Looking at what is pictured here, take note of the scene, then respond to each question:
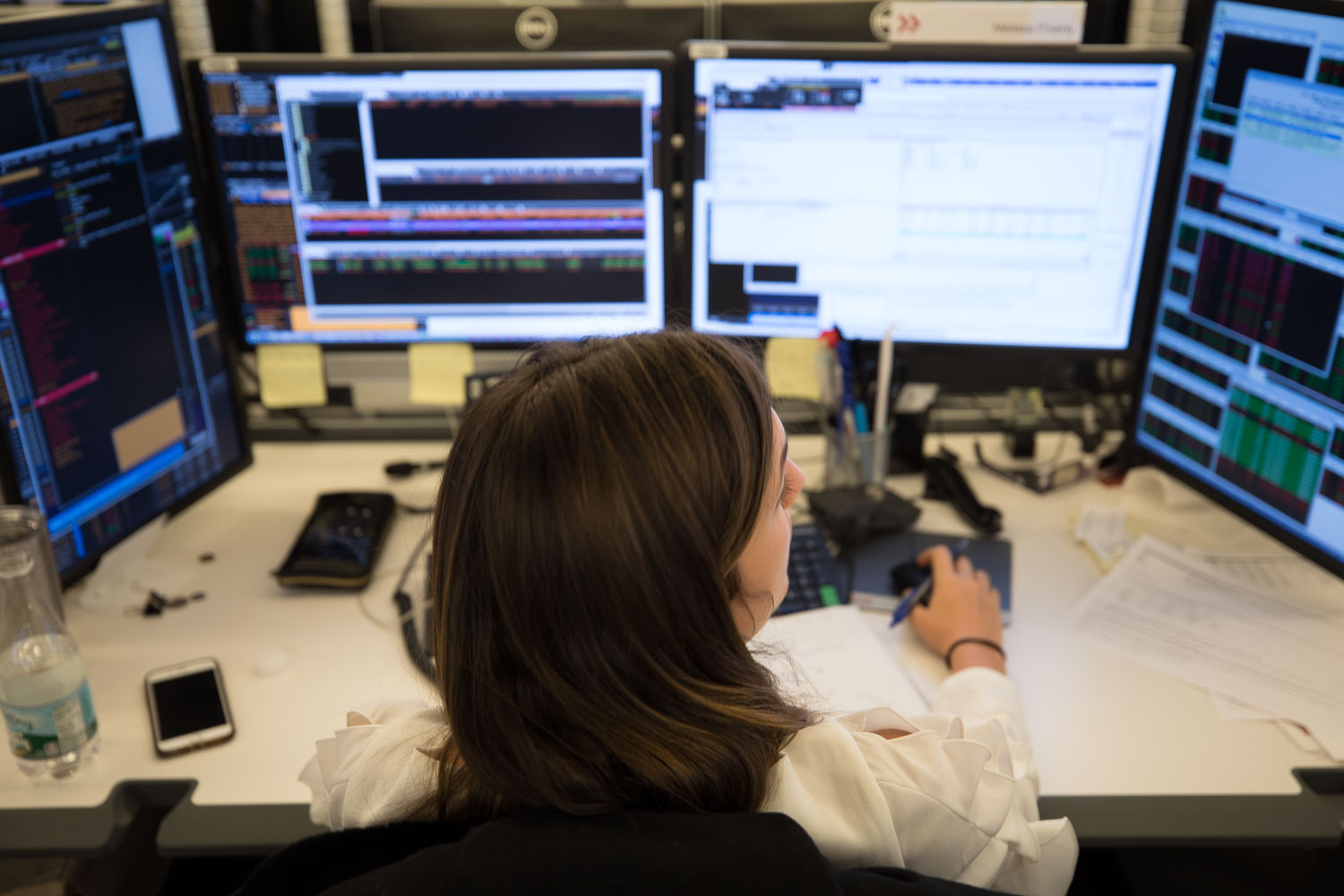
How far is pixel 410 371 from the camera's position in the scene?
147 cm

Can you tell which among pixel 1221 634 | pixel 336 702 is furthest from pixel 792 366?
pixel 336 702

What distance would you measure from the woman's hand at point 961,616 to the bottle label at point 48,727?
0.81 metres

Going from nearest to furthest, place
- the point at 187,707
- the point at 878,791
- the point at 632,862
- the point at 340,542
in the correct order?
the point at 632,862 → the point at 878,791 → the point at 187,707 → the point at 340,542

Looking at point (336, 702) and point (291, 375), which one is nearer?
point (336, 702)

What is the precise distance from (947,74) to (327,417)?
0.99 meters

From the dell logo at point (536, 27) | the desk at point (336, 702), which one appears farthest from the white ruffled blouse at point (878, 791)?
the dell logo at point (536, 27)

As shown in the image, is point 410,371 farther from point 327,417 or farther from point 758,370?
point 758,370

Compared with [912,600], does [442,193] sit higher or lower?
higher

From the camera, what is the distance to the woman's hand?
1.13m

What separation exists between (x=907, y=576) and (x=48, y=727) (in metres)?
0.86

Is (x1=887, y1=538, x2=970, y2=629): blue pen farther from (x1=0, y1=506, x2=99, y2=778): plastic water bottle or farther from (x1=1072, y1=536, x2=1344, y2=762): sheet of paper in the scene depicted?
(x1=0, y1=506, x2=99, y2=778): plastic water bottle

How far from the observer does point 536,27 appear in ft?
5.23

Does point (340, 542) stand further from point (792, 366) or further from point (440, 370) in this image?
point (792, 366)

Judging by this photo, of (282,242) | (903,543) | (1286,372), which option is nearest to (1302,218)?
(1286,372)
